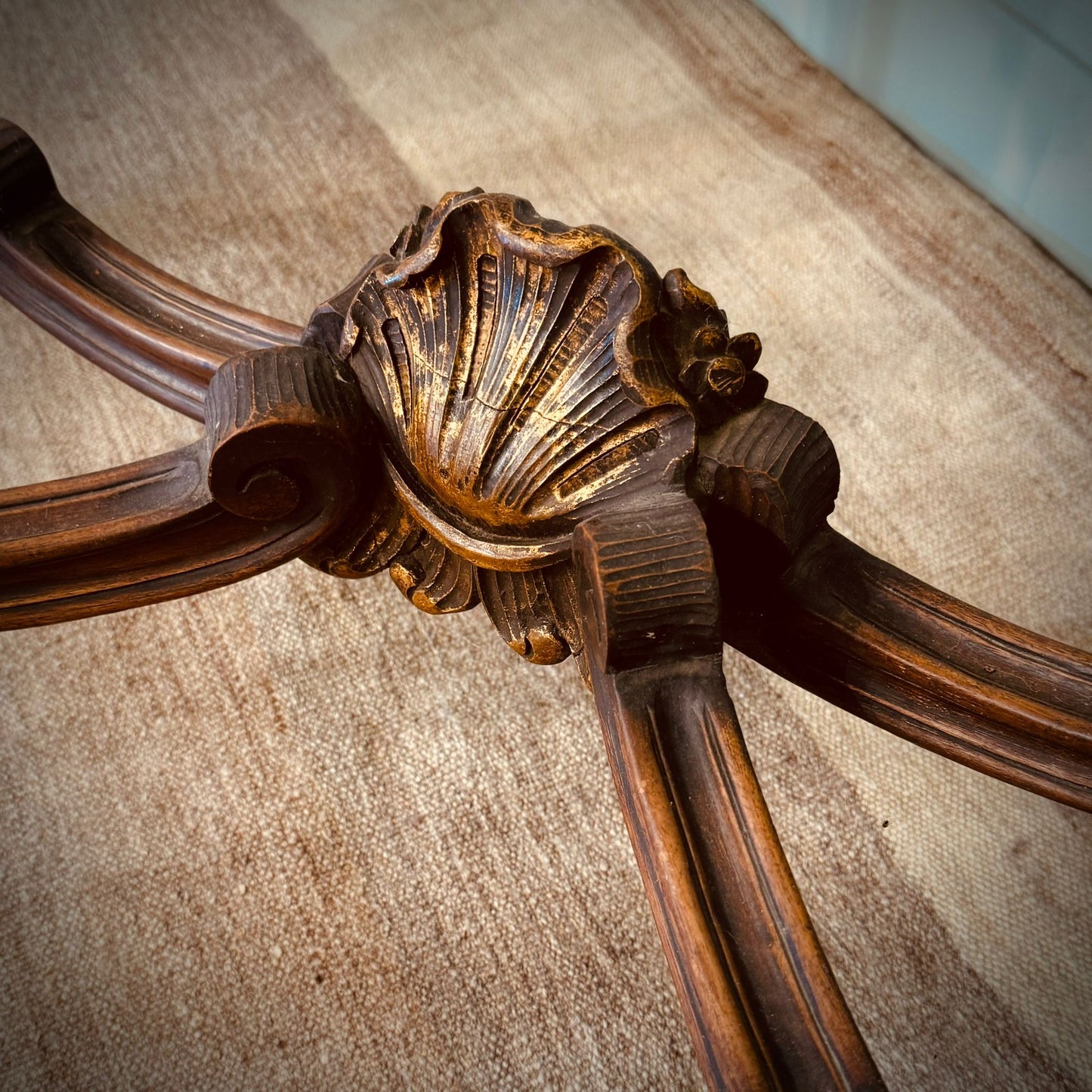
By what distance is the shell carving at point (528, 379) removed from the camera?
600 mm

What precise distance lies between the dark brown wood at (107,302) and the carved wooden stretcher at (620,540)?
135mm

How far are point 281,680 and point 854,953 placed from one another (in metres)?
0.49

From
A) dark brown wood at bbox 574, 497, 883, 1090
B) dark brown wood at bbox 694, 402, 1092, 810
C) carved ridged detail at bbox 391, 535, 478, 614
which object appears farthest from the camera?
carved ridged detail at bbox 391, 535, 478, 614

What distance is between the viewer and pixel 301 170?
1354mm

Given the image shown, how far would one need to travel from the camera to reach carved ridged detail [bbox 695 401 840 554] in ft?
1.97

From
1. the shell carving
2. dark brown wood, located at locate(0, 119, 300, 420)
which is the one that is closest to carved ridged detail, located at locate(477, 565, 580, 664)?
the shell carving

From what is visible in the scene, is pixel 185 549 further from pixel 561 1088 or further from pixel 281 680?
pixel 561 1088

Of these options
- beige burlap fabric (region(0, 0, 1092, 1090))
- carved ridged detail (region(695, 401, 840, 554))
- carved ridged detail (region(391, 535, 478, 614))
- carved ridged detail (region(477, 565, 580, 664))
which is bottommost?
beige burlap fabric (region(0, 0, 1092, 1090))

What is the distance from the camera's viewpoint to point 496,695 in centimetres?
100

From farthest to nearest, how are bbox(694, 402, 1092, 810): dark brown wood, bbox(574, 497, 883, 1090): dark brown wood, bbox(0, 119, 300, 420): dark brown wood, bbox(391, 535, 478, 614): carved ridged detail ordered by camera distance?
A: bbox(0, 119, 300, 420): dark brown wood, bbox(391, 535, 478, 614): carved ridged detail, bbox(694, 402, 1092, 810): dark brown wood, bbox(574, 497, 883, 1090): dark brown wood

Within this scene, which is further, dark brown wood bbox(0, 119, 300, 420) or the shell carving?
dark brown wood bbox(0, 119, 300, 420)

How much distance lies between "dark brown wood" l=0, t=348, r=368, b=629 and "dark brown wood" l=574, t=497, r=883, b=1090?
0.55 ft

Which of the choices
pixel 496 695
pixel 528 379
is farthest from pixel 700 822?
Answer: pixel 496 695

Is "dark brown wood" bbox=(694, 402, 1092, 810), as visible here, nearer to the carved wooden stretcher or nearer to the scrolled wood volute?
the carved wooden stretcher
